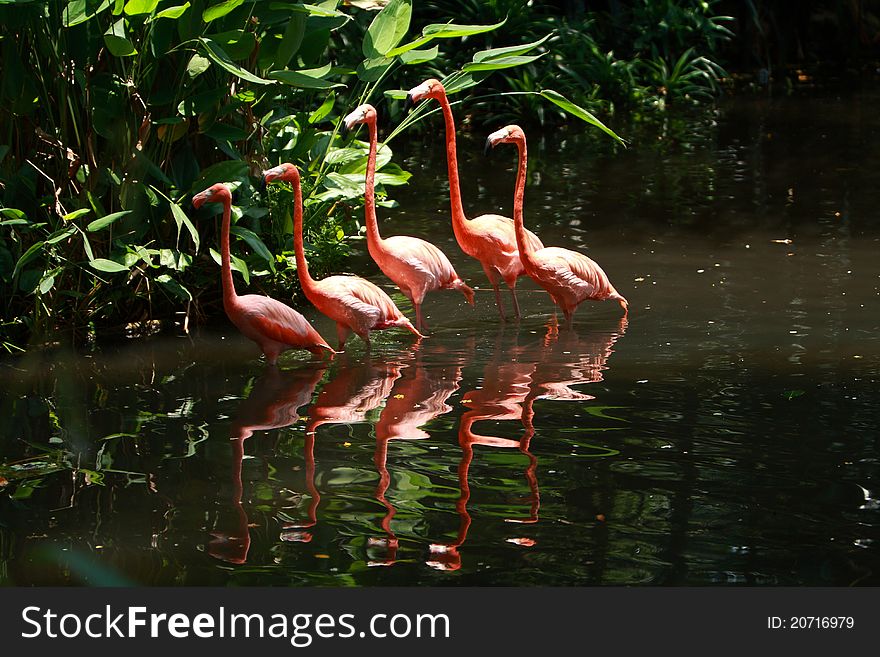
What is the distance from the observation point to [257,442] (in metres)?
4.27

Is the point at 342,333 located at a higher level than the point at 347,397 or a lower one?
higher

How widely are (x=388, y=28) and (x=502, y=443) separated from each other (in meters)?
2.42

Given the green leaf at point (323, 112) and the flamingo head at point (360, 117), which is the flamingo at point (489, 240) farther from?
the green leaf at point (323, 112)

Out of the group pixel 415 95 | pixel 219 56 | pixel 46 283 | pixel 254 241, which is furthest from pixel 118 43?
pixel 415 95

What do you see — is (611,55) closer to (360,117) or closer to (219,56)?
(360,117)

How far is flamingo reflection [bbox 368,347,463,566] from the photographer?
3.91 meters

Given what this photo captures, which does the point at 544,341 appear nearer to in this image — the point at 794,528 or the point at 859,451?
the point at 859,451

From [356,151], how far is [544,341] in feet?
4.67

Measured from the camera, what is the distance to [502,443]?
163 inches

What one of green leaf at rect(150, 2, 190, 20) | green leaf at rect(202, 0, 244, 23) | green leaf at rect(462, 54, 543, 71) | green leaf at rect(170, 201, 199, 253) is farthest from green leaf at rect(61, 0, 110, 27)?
green leaf at rect(462, 54, 543, 71)

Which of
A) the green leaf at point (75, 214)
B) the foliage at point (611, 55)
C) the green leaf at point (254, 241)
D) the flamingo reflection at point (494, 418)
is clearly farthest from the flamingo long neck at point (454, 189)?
the foliage at point (611, 55)

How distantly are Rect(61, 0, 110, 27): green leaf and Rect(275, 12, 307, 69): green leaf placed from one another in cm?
80

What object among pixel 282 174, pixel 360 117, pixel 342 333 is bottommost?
pixel 342 333

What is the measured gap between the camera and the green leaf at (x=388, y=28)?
571 centimetres
